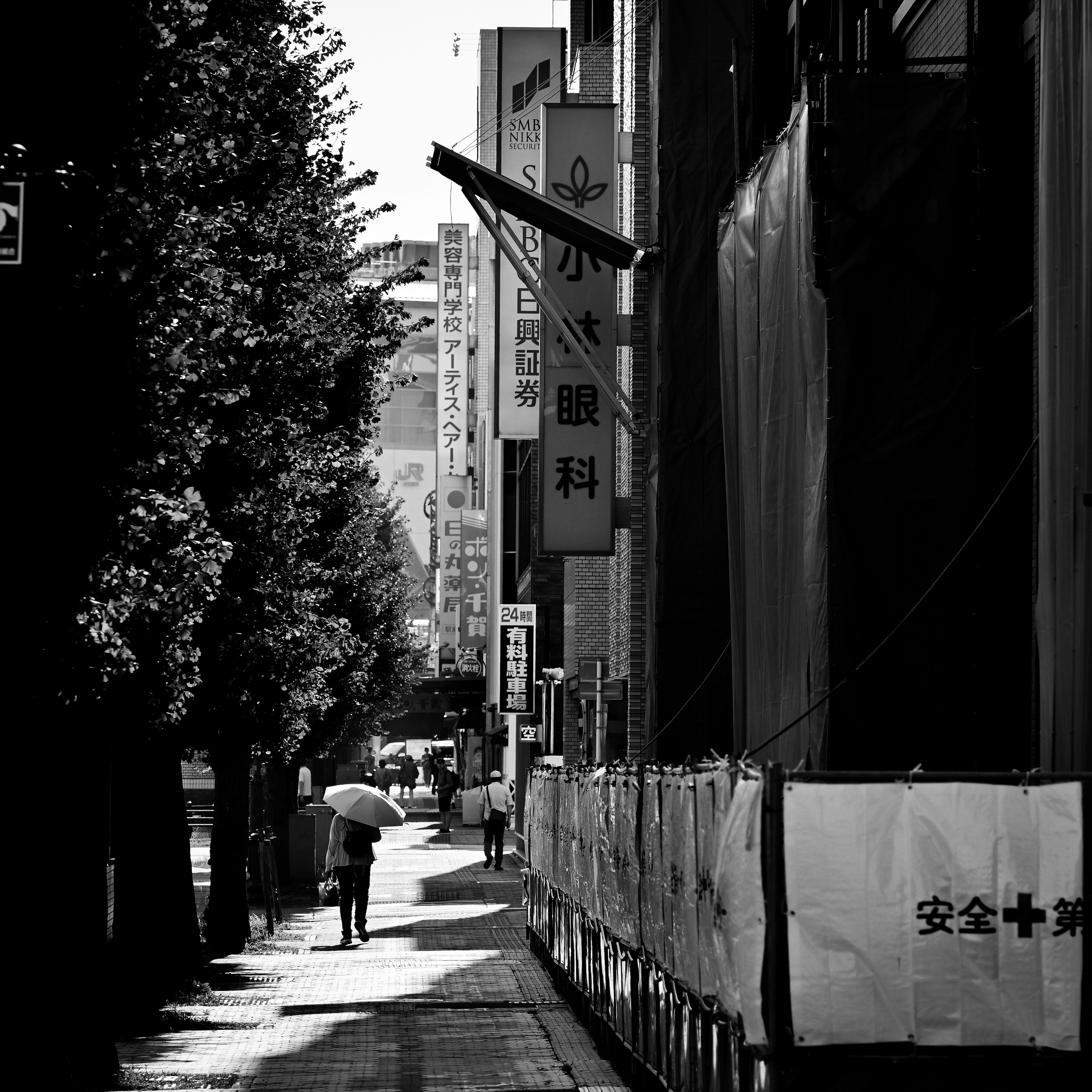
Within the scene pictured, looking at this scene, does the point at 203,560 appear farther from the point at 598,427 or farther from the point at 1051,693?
the point at 598,427

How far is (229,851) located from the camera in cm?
2147

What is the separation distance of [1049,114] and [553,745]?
2884 cm

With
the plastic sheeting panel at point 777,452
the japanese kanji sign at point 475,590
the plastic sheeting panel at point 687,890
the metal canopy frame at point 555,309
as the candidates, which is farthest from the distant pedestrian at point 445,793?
the plastic sheeting panel at point 687,890

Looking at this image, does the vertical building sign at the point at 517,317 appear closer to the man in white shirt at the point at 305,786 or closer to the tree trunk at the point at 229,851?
the tree trunk at the point at 229,851

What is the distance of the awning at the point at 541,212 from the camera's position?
1983 cm

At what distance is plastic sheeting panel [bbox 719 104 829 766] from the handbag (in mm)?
12269

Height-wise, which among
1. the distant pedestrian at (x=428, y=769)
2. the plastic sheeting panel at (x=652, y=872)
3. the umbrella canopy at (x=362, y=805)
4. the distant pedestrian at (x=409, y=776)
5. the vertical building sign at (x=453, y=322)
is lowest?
the distant pedestrian at (x=428, y=769)

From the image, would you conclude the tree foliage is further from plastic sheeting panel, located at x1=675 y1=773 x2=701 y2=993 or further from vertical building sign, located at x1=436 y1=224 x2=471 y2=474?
vertical building sign, located at x1=436 y1=224 x2=471 y2=474

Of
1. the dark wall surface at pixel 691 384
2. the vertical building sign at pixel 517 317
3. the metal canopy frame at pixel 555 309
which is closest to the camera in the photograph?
the dark wall surface at pixel 691 384

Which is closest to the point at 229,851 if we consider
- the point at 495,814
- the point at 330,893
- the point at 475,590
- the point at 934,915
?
the point at 330,893

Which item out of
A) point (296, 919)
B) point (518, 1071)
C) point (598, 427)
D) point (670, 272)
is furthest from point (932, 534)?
point (296, 919)

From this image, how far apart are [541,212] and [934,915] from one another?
13872mm

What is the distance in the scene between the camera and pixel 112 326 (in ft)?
31.5

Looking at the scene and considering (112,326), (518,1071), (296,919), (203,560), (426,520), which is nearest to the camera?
(112,326)
